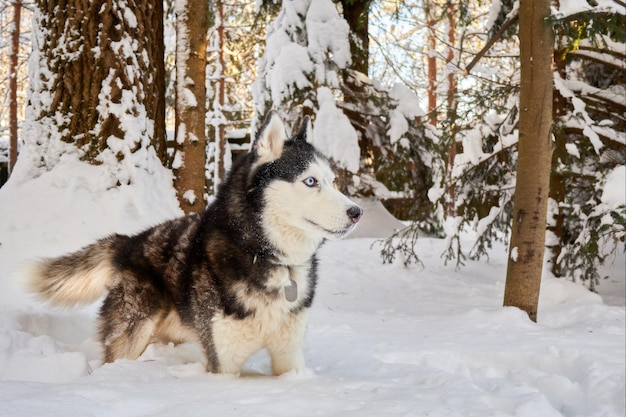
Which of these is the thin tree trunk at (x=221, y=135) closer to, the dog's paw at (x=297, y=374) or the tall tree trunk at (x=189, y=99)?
the tall tree trunk at (x=189, y=99)

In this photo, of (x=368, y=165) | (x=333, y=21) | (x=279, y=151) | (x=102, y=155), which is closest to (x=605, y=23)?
(x=279, y=151)

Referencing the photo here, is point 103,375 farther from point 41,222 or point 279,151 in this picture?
point 41,222

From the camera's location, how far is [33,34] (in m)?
6.14

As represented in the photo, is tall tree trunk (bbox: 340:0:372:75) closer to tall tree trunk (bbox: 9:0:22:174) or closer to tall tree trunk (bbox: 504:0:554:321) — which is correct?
tall tree trunk (bbox: 504:0:554:321)

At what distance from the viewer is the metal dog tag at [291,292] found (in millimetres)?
3498

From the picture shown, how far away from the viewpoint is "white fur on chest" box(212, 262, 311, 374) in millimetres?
3416

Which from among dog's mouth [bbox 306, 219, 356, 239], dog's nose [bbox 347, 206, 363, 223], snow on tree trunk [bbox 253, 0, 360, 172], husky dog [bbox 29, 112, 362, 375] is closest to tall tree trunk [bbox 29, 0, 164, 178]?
husky dog [bbox 29, 112, 362, 375]

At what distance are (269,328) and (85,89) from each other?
370cm

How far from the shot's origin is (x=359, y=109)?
11484mm

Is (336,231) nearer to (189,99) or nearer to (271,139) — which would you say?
(271,139)

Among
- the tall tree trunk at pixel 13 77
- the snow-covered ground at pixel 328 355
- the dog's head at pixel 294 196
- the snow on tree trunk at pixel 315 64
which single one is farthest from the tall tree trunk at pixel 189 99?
the tall tree trunk at pixel 13 77

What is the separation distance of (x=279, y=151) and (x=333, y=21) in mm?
7633

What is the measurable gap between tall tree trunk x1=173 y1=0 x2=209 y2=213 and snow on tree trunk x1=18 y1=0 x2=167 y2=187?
66 centimetres

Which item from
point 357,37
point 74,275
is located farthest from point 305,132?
point 357,37
